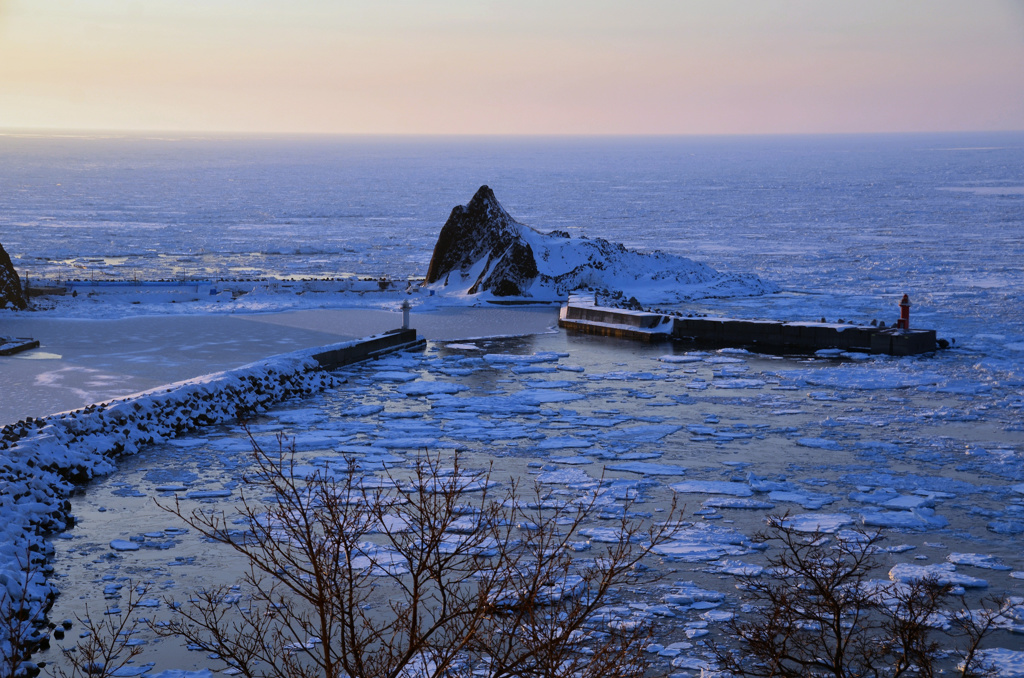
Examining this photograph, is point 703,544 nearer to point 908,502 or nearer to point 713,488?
point 713,488

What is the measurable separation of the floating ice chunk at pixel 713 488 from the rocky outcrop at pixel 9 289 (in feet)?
73.6

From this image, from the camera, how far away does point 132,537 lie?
11812 mm

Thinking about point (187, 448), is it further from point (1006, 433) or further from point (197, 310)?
point (197, 310)

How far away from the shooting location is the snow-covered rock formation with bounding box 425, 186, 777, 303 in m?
32.9

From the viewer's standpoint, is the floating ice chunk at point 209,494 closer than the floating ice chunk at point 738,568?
No

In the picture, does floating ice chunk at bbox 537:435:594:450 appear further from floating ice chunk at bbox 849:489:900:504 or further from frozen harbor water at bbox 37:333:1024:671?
floating ice chunk at bbox 849:489:900:504

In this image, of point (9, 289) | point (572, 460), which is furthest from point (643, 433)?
point (9, 289)

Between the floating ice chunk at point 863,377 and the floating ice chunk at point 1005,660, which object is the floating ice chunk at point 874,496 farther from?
the floating ice chunk at point 863,377

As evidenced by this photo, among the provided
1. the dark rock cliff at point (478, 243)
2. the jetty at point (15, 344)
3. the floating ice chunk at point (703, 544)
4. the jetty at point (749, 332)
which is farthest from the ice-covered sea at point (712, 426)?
the jetty at point (15, 344)

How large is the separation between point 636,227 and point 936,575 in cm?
5803

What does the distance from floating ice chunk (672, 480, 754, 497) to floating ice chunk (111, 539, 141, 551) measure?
6.38m

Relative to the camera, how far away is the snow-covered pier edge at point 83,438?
1037 cm

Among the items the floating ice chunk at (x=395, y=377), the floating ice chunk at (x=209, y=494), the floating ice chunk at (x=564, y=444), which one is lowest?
the floating ice chunk at (x=209, y=494)

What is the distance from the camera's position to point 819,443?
15625mm
